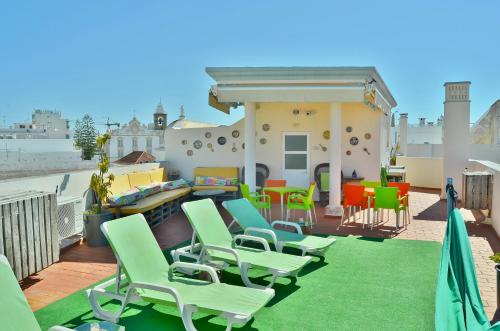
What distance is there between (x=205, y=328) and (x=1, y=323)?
2016 millimetres

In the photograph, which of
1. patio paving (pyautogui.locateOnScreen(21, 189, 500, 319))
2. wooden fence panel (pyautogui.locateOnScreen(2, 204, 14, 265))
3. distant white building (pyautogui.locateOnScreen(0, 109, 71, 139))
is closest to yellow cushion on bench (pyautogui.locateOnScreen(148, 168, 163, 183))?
patio paving (pyautogui.locateOnScreen(21, 189, 500, 319))

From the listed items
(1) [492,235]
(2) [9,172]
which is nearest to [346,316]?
(1) [492,235]

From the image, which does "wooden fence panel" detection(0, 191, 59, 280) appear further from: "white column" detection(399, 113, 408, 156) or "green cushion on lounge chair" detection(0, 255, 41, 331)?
"white column" detection(399, 113, 408, 156)

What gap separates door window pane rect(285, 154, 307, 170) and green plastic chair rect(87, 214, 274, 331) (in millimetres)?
8193

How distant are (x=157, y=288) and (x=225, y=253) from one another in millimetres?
1770

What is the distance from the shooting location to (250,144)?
10.6 meters

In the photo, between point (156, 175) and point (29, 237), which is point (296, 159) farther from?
point (29, 237)

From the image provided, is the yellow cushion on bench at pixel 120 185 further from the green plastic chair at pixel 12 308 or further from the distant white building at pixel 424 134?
the distant white building at pixel 424 134

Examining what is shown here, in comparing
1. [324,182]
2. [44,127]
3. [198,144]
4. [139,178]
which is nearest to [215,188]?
[198,144]

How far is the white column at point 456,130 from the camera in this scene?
42.1 ft

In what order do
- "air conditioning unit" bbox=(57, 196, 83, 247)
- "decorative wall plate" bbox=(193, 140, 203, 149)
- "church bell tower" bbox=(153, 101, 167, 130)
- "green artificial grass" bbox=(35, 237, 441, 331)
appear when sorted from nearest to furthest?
"green artificial grass" bbox=(35, 237, 441, 331)
"air conditioning unit" bbox=(57, 196, 83, 247)
"decorative wall plate" bbox=(193, 140, 203, 149)
"church bell tower" bbox=(153, 101, 167, 130)

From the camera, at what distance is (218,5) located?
1124cm

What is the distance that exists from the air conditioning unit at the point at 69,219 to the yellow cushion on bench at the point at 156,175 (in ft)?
12.3

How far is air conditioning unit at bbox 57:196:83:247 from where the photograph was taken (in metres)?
6.82
